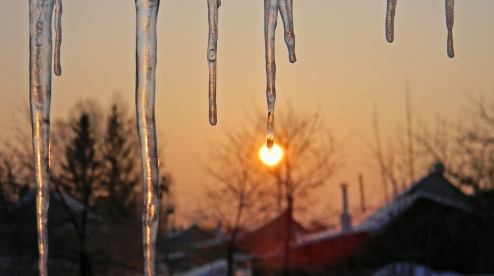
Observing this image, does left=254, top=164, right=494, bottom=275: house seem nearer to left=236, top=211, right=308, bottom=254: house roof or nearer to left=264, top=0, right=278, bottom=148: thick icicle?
left=236, top=211, right=308, bottom=254: house roof

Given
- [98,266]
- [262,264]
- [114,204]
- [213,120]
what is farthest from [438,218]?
[213,120]

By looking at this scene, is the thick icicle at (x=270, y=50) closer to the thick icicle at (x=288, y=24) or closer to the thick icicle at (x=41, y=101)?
the thick icicle at (x=288, y=24)

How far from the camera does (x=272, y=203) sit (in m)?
23.0

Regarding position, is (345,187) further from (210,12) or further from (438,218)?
(210,12)

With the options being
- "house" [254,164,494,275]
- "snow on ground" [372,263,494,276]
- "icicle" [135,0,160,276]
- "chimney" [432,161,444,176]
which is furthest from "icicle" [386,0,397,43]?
"chimney" [432,161,444,176]

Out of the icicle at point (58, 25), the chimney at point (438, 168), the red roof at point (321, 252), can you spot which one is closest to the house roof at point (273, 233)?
the red roof at point (321, 252)

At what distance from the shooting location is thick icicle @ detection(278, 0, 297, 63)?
2.94m

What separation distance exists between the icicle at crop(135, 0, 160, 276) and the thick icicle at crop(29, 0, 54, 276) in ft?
1.27

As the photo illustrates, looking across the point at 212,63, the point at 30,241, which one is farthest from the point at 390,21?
the point at 30,241

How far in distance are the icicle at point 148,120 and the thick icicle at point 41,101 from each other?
0.39m

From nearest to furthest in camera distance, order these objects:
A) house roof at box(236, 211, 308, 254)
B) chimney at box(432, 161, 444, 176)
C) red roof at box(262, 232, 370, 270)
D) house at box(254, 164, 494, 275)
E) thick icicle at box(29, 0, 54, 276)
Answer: thick icicle at box(29, 0, 54, 276) < house at box(254, 164, 494, 275) < chimney at box(432, 161, 444, 176) < red roof at box(262, 232, 370, 270) < house roof at box(236, 211, 308, 254)

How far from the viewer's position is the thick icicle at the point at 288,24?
9.66 ft

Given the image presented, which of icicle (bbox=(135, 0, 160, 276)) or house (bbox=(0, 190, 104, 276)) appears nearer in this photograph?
icicle (bbox=(135, 0, 160, 276))

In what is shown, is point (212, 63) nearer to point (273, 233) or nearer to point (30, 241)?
point (30, 241)
